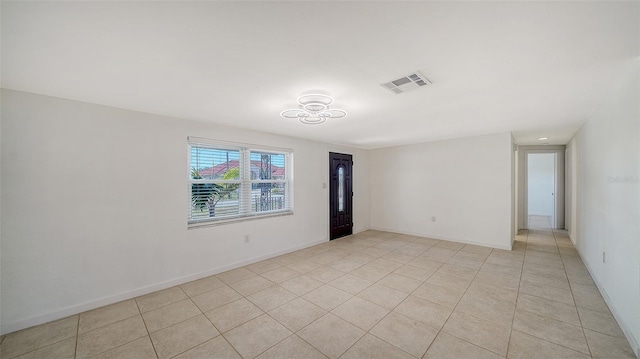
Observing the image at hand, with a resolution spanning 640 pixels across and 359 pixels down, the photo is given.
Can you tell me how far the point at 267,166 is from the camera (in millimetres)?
4473

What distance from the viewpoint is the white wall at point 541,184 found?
809cm

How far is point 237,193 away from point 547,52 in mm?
4016

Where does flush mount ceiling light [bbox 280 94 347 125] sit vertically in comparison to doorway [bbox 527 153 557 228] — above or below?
above

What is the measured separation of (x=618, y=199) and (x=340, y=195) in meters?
4.34

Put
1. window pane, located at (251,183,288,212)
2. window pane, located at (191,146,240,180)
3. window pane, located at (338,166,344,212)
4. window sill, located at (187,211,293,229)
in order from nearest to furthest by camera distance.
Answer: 1. window sill, located at (187,211,293,229)
2. window pane, located at (191,146,240,180)
3. window pane, located at (251,183,288,212)
4. window pane, located at (338,166,344,212)

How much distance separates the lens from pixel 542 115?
3252 mm

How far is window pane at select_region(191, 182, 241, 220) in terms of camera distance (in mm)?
3555

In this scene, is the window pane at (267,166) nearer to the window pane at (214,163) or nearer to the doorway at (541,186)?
the window pane at (214,163)

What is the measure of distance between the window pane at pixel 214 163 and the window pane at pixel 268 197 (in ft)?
1.53

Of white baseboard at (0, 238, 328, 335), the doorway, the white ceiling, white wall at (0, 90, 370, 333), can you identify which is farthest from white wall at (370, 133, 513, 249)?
the doorway

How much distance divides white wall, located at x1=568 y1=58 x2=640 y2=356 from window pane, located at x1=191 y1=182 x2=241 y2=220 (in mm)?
4521

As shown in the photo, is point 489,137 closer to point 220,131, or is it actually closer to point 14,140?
point 220,131

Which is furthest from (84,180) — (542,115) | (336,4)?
(542,115)

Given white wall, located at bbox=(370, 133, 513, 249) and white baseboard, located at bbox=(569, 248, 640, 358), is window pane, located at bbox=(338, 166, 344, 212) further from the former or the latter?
white baseboard, located at bbox=(569, 248, 640, 358)
